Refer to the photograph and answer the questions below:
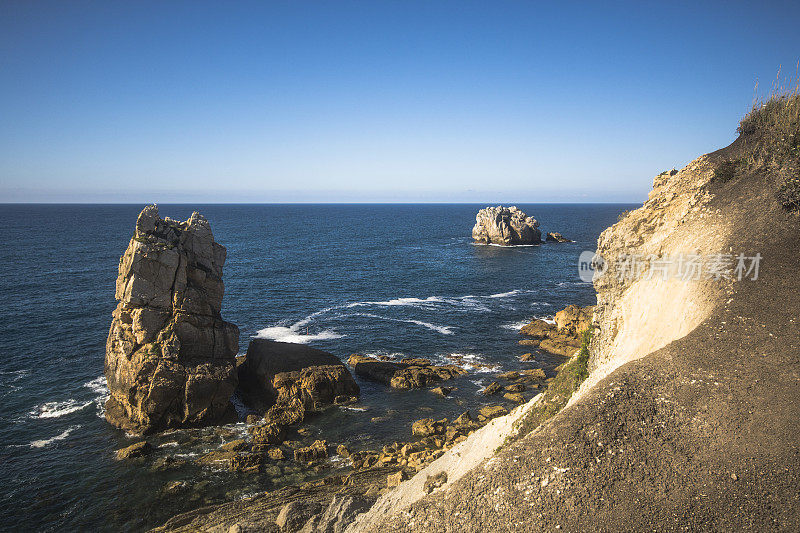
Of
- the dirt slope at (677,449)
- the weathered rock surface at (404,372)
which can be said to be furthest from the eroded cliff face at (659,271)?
the weathered rock surface at (404,372)

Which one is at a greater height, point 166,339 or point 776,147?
point 776,147

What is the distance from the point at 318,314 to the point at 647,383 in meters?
51.3

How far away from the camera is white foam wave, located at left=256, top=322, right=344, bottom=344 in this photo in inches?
2060

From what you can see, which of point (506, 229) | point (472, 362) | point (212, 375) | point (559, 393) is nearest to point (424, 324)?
point (472, 362)

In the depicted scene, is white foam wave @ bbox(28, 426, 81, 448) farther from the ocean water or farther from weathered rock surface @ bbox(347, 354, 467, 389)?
weathered rock surface @ bbox(347, 354, 467, 389)

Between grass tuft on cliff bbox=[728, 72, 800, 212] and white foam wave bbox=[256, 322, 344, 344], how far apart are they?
42398 mm

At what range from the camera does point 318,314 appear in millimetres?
62125

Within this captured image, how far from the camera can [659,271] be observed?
19.9 meters

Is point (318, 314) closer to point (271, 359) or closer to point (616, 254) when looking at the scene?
point (271, 359)

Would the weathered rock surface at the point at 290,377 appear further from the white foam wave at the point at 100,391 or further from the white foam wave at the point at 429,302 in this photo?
the white foam wave at the point at 429,302

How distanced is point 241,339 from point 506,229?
96.5m

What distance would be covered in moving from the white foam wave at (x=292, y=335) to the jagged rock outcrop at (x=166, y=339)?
41.3ft

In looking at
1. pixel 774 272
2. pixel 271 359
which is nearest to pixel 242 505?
pixel 271 359

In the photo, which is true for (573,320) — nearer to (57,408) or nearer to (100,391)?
(100,391)
